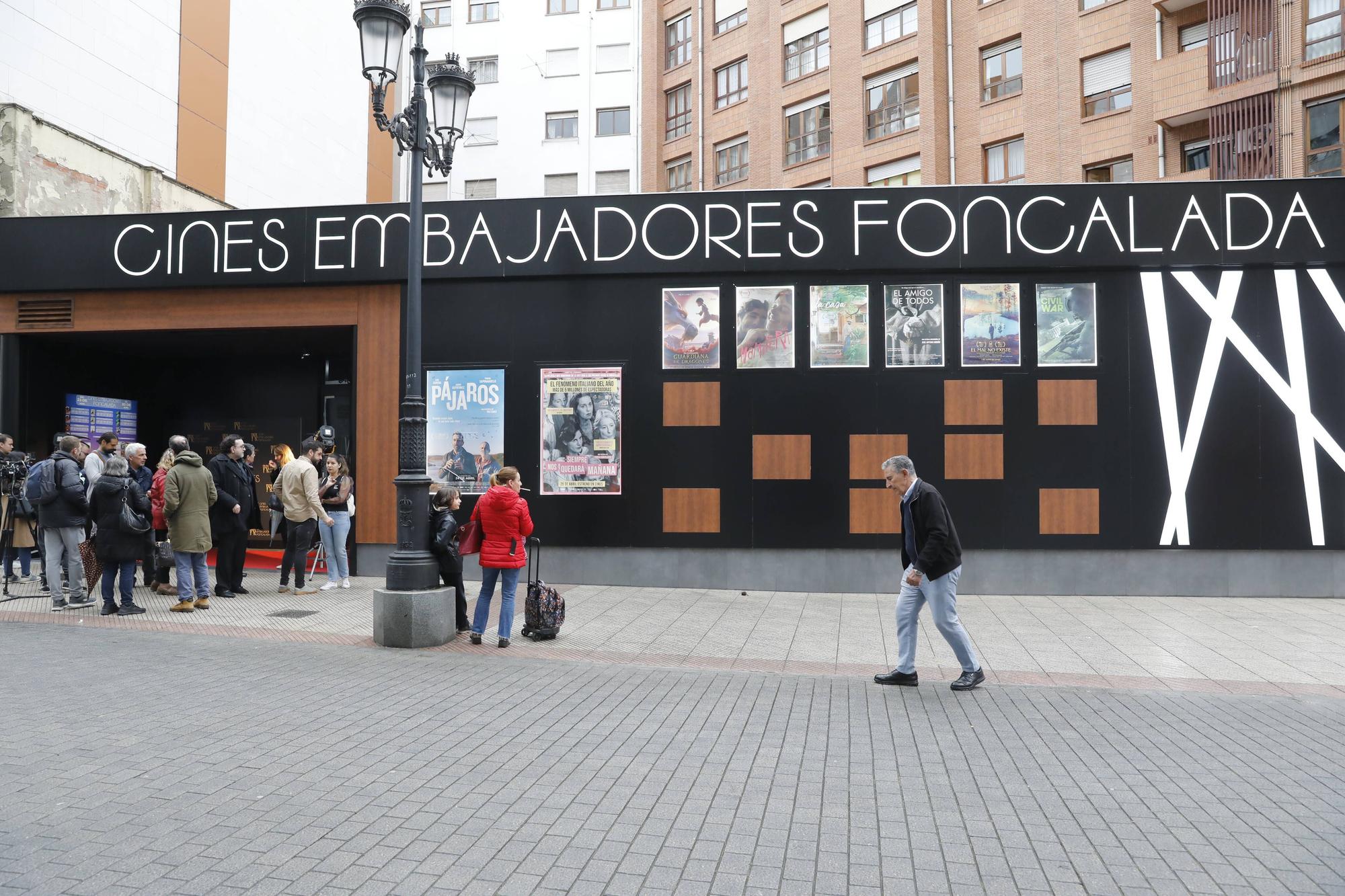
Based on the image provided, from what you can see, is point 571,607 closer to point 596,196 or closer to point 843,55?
point 596,196

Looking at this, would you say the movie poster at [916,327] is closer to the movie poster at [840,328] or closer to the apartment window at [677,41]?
the movie poster at [840,328]

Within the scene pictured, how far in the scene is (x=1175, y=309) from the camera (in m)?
11.5

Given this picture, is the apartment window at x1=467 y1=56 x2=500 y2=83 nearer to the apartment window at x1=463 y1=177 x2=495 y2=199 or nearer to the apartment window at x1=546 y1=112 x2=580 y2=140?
the apartment window at x1=546 y1=112 x2=580 y2=140

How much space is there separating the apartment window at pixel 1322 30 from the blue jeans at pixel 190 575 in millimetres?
25963

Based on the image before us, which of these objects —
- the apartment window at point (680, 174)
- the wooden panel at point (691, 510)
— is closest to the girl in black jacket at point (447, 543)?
the wooden panel at point (691, 510)

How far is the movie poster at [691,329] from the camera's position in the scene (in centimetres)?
1214

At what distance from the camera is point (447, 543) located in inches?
328

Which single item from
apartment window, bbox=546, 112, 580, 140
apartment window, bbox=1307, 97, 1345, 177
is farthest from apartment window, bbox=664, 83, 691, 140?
apartment window, bbox=1307, 97, 1345, 177

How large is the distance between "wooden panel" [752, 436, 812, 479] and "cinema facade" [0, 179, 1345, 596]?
29 mm

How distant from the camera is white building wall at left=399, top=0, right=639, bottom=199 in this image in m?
36.3

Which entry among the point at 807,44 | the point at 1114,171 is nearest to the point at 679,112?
the point at 807,44

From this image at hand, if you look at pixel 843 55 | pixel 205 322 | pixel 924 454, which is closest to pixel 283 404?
pixel 205 322

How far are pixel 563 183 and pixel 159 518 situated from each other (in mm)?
28541

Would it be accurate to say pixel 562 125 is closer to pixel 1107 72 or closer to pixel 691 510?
pixel 1107 72
